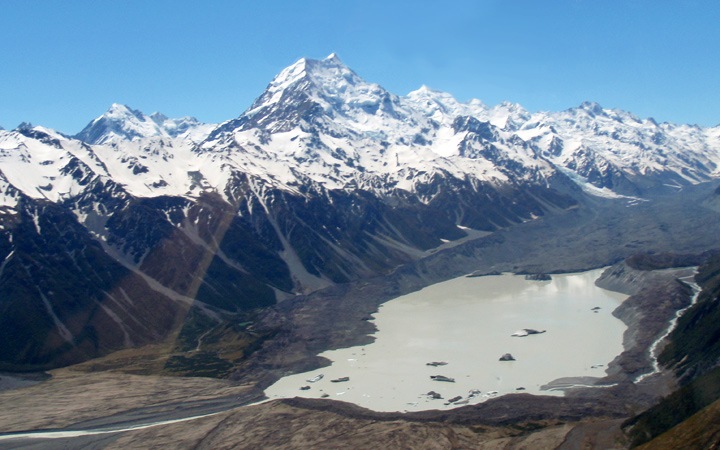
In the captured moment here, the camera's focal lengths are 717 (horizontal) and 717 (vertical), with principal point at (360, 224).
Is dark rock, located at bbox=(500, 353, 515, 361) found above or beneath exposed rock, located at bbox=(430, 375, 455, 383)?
above

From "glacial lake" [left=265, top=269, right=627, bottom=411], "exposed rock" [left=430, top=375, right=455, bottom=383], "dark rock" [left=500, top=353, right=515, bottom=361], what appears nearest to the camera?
"glacial lake" [left=265, top=269, right=627, bottom=411]

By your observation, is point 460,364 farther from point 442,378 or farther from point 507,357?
point 442,378

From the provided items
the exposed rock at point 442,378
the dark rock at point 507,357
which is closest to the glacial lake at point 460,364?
the exposed rock at point 442,378

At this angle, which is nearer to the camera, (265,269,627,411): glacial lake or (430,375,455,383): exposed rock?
(265,269,627,411): glacial lake

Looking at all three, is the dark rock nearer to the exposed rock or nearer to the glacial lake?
the glacial lake

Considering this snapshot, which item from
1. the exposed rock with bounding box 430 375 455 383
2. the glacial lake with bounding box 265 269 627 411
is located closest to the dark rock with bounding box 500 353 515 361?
the glacial lake with bounding box 265 269 627 411

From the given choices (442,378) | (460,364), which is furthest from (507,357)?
(442,378)

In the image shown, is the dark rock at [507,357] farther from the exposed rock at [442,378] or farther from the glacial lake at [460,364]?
the exposed rock at [442,378]

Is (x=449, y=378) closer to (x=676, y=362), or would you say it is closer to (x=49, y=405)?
(x=676, y=362)

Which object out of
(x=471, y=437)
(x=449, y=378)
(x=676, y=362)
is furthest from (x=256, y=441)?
(x=676, y=362)

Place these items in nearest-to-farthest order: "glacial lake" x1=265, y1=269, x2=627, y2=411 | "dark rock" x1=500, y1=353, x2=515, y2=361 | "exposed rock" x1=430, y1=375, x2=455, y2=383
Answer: "glacial lake" x1=265, y1=269, x2=627, y2=411 < "exposed rock" x1=430, y1=375, x2=455, y2=383 < "dark rock" x1=500, y1=353, x2=515, y2=361

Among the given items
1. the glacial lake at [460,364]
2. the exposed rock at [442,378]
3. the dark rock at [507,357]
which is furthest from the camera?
the dark rock at [507,357]
